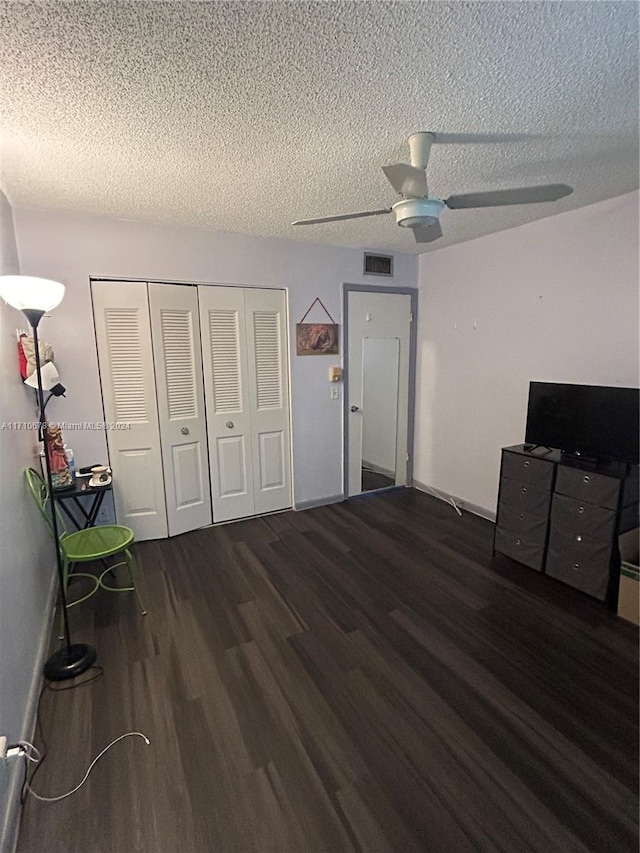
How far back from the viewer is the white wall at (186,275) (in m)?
2.74

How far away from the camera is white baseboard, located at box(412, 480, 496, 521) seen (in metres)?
3.61

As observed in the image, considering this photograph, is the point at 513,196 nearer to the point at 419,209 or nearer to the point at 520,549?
the point at 419,209

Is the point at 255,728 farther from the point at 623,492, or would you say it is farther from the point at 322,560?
the point at 623,492

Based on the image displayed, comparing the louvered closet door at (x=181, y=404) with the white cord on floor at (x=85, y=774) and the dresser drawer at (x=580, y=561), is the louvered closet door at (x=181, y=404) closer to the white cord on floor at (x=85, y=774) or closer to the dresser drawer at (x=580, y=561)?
the white cord on floor at (x=85, y=774)

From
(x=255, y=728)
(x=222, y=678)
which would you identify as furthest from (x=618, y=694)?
(x=222, y=678)

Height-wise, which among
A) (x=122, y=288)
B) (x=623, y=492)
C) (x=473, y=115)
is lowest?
(x=623, y=492)

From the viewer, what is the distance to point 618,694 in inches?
70.6

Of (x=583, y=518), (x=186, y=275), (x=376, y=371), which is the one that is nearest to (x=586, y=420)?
(x=583, y=518)

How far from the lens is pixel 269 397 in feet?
11.9

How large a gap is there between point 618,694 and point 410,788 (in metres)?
1.08

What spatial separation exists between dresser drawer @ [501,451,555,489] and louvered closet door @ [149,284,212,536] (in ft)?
7.83

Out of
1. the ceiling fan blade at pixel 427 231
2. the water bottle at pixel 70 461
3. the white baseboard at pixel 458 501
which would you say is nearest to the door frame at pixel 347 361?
the white baseboard at pixel 458 501

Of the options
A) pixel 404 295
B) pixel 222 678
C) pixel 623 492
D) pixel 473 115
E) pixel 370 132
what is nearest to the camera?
pixel 473 115

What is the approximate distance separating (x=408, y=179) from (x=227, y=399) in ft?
7.45
